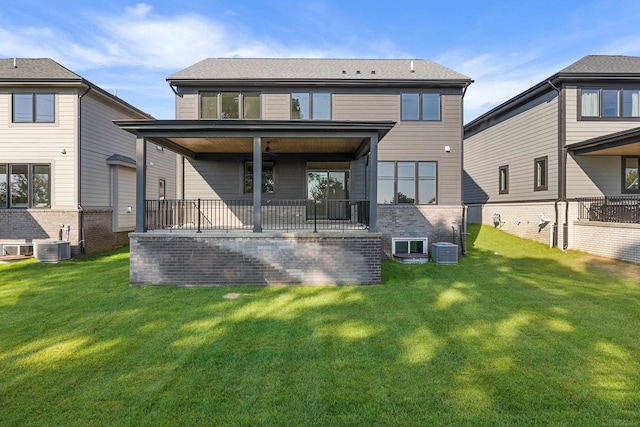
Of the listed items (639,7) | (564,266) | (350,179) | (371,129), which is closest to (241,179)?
(350,179)

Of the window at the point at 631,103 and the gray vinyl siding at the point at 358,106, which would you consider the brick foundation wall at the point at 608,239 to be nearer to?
the window at the point at 631,103

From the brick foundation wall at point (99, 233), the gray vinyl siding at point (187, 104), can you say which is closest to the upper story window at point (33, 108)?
the brick foundation wall at point (99, 233)

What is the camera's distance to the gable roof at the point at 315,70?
1057 centimetres

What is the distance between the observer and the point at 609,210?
33.8ft

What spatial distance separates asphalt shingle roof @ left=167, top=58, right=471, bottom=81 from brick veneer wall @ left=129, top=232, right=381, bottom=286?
6141 millimetres

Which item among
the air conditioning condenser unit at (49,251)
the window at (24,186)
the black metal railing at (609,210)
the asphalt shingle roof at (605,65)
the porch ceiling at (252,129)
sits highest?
the asphalt shingle roof at (605,65)

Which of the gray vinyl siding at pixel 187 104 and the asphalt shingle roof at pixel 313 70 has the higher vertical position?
the asphalt shingle roof at pixel 313 70

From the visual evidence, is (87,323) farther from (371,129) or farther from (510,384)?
(371,129)

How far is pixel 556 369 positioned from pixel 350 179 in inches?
315

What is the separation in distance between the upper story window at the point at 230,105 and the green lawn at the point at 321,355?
6.38m

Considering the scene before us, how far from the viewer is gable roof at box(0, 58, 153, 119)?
10.1m

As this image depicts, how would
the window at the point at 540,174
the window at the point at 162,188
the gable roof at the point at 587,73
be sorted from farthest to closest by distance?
the window at the point at 162,188 < the window at the point at 540,174 < the gable roof at the point at 587,73

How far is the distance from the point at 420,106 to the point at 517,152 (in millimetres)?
5969

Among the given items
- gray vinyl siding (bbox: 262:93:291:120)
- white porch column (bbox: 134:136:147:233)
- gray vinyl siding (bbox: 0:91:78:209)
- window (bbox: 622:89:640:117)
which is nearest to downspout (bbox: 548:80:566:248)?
window (bbox: 622:89:640:117)
